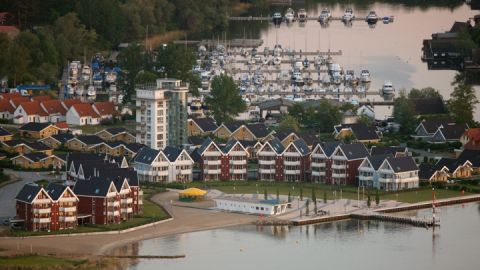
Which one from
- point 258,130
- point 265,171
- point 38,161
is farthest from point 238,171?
point 38,161

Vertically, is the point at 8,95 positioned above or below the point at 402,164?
above

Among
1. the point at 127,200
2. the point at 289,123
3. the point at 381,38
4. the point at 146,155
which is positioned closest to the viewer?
the point at 127,200

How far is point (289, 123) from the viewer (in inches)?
2148

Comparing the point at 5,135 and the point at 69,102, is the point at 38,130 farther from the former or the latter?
the point at 69,102

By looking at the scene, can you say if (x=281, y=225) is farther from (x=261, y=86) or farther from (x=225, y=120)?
(x=261, y=86)

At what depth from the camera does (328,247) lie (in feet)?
135

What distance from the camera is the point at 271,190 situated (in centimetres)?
4734

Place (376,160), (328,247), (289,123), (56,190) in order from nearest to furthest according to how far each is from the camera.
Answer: (328,247), (56,190), (376,160), (289,123)

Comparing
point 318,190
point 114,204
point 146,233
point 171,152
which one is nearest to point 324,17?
point 171,152

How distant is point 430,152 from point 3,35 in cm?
1885

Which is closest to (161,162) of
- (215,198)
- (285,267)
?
(215,198)

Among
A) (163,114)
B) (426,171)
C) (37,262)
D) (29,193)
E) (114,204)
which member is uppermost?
(163,114)

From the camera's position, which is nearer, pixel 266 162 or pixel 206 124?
pixel 266 162

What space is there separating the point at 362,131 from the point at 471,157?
16.8 ft
